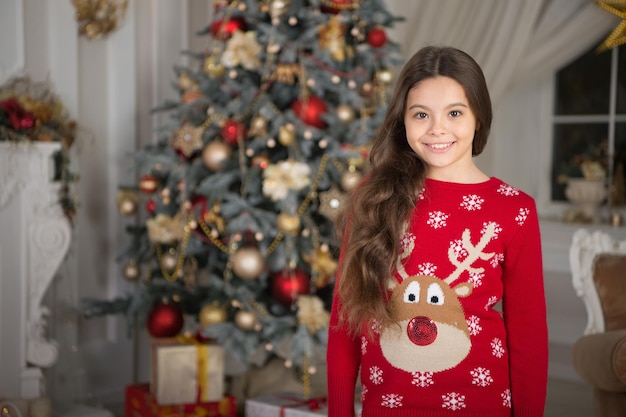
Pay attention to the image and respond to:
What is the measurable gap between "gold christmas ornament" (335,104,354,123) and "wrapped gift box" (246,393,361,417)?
1.18 meters

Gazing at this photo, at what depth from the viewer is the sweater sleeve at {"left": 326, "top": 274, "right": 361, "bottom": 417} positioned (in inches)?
70.4

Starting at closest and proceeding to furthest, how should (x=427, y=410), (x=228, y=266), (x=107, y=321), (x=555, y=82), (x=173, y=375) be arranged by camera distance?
1. (x=427, y=410)
2. (x=173, y=375)
3. (x=228, y=266)
4. (x=107, y=321)
5. (x=555, y=82)

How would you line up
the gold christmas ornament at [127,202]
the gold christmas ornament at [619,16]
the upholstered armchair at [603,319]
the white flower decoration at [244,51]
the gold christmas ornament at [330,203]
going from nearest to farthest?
the upholstered armchair at [603,319] < the gold christmas ornament at [330,203] < the white flower decoration at [244,51] < the gold christmas ornament at [127,202] < the gold christmas ornament at [619,16]

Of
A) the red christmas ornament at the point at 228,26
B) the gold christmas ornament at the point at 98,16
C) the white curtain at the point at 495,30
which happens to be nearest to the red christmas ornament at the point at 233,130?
the red christmas ornament at the point at 228,26

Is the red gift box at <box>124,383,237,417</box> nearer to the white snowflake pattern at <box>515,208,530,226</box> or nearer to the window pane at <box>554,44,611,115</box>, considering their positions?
the white snowflake pattern at <box>515,208,530,226</box>

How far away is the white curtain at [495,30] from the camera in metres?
4.63

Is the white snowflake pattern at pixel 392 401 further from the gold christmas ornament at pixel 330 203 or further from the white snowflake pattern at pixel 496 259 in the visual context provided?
the gold christmas ornament at pixel 330 203

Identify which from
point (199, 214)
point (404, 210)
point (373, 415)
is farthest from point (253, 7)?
point (373, 415)

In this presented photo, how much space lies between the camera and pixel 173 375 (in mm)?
3344

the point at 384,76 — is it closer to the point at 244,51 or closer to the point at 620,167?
the point at 244,51

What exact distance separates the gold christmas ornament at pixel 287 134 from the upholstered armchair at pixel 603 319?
4.03ft

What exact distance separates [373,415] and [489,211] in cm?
49

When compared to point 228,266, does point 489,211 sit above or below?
above

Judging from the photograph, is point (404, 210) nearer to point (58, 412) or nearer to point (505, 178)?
A: point (58, 412)
